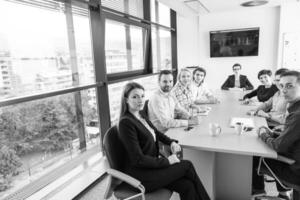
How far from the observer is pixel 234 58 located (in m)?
5.54

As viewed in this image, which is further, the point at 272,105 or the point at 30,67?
the point at 272,105

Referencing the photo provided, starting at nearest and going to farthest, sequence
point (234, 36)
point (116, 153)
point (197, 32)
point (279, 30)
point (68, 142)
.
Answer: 1. point (116, 153)
2. point (68, 142)
3. point (279, 30)
4. point (234, 36)
5. point (197, 32)

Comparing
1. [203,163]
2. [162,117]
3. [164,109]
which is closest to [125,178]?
[203,163]

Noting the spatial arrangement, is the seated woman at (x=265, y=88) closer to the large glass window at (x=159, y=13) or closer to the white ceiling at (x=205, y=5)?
the white ceiling at (x=205, y=5)

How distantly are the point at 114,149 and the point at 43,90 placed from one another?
1005mm

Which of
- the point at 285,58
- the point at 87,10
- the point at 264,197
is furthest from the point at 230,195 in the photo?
the point at 285,58

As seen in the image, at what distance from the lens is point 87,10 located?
2.53 m

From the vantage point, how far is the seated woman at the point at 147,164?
4.99 ft

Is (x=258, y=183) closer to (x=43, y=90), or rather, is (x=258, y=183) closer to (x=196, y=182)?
(x=196, y=182)

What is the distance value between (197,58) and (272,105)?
3324mm

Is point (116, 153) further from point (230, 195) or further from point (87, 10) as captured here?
point (87, 10)

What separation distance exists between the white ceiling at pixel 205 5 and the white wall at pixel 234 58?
271 millimetres

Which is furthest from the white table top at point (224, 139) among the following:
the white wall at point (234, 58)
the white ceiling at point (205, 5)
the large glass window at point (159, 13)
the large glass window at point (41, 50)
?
the white wall at point (234, 58)

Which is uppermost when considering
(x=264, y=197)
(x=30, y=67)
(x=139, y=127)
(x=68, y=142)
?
(x=30, y=67)
